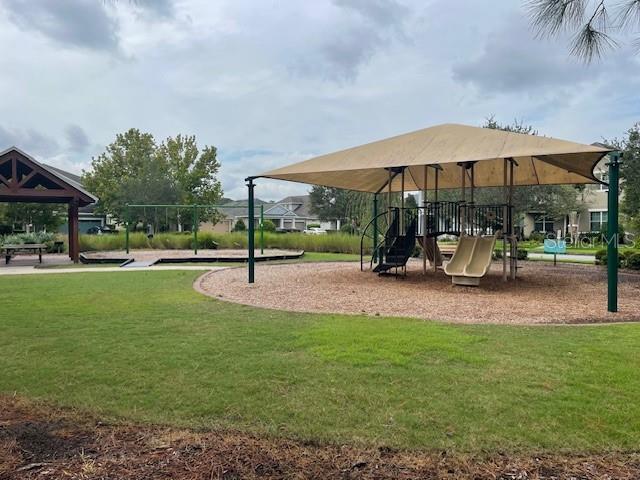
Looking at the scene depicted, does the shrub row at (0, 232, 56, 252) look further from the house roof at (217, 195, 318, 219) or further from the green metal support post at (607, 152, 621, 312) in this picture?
the house roof at (217, 195, 318, 219)

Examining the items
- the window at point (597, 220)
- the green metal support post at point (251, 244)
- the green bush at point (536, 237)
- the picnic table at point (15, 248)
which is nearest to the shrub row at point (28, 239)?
the picnic table at point (15, 248)

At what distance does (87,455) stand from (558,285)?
9988mm

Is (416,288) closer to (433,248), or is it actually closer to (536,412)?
(433,248)

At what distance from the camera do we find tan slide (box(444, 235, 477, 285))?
10.4 meters

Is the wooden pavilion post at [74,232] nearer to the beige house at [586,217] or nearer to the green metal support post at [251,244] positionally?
the green metal support post at [251,244]

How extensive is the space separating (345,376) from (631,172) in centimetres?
2703

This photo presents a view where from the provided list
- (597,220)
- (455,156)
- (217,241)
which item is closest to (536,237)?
(597,220)

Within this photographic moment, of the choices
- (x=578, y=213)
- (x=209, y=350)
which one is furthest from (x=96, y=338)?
(x=578, y=213)

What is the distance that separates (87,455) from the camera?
2900 millimetres

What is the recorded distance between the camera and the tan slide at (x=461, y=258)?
10359mm

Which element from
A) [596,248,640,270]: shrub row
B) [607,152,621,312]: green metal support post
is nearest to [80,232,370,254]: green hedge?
[596,248,640,270]: shrub row

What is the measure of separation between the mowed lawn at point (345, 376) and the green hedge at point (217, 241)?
15.1 meters

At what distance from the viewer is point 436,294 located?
9.21 metres

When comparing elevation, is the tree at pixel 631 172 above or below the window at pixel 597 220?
above
